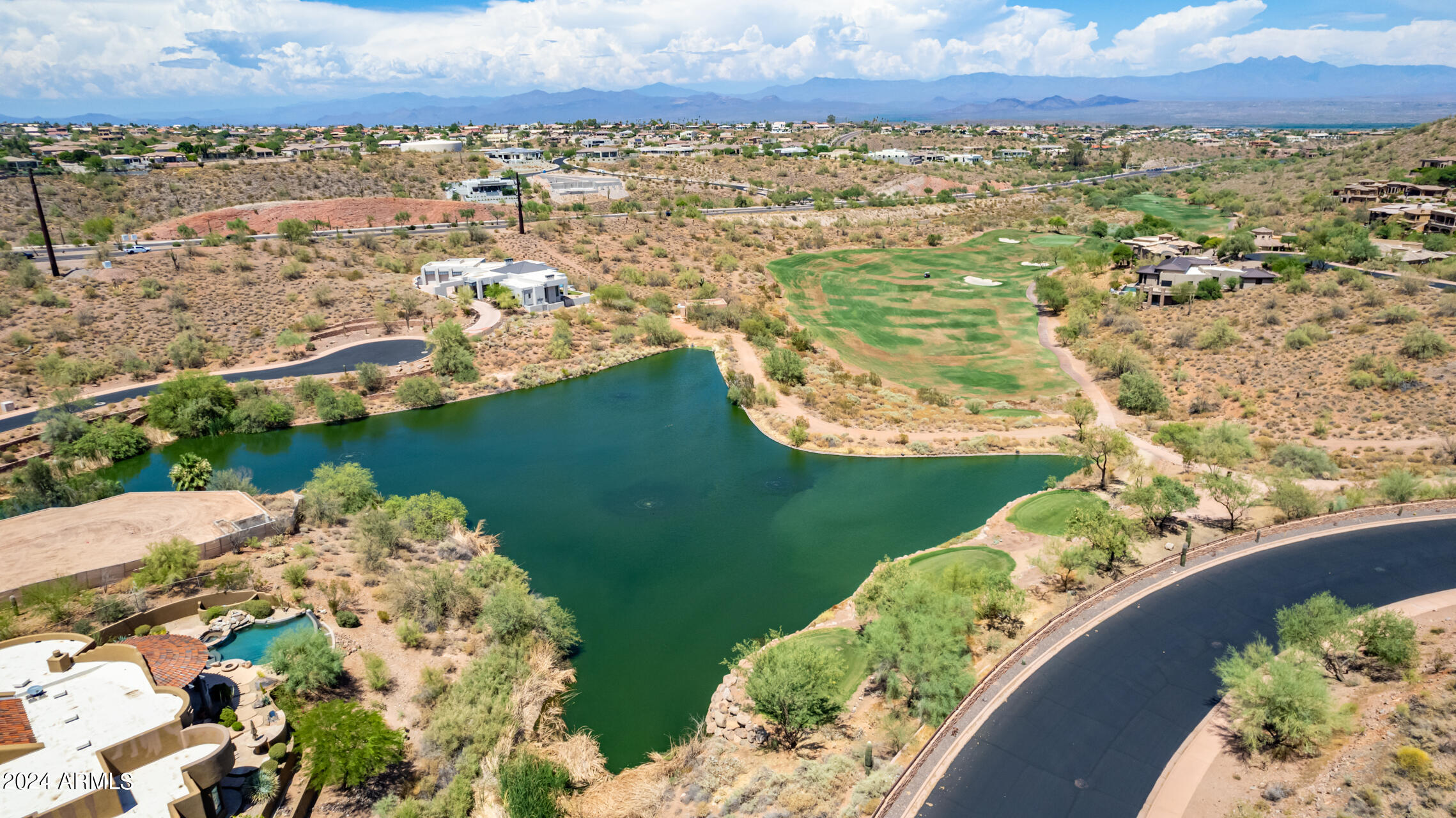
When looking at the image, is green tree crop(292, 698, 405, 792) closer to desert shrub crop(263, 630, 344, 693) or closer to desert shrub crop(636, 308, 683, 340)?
desert shrub crop(263, 630, 344, 693)

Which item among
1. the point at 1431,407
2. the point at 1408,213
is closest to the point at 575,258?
the point at 1431,407

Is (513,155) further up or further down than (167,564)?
further up

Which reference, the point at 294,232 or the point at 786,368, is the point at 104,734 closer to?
the point at 786,368

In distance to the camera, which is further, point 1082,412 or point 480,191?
point 480,191

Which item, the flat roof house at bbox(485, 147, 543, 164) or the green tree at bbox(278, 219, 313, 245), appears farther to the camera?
the flat roof house at bbox(485, 147, 543, 164)

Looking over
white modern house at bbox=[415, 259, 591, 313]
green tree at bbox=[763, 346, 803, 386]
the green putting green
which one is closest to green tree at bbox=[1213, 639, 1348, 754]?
green tree at bbox=[763, 346, 803, 386]

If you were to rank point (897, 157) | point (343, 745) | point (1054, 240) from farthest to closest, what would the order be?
1. point (897, 157)
2. point (1054, 240)
3. point (343, 745)

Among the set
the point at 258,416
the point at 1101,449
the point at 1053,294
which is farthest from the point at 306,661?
the point at 1053,294
